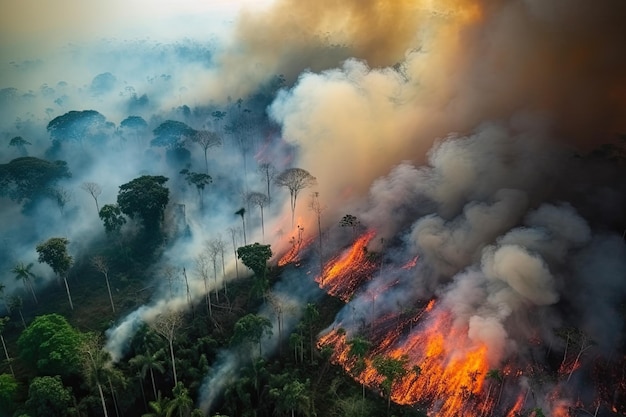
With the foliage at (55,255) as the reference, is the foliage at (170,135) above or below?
above

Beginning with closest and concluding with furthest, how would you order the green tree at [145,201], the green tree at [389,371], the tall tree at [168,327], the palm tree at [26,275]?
the green tree at [389,371] < the tall tree at [168,327] < the palm tree at [26,275] < the green tree at [145,201]

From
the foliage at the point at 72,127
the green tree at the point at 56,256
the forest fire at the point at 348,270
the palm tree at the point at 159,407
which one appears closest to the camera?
the palm tree at the point at 159,407

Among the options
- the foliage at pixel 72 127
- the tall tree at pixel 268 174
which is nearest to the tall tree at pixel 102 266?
the tall tree at pixel 268 174

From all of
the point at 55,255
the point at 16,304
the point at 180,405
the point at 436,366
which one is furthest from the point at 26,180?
the point at 436,366

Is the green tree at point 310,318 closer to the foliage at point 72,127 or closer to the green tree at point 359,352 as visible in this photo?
the green tree at point 359,352

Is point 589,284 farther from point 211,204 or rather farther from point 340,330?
point 211,204

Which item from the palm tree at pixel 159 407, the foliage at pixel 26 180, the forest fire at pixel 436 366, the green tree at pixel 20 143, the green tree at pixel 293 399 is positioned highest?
the green tree at pixel 20 143

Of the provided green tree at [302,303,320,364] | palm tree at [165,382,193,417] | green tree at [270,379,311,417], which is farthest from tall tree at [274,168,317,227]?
palm tree at [165,382,193,417]

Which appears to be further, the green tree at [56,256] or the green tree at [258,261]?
the green tree at [56,256]
